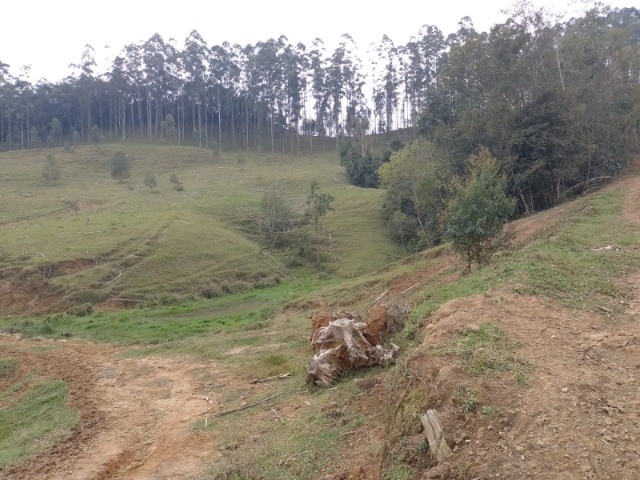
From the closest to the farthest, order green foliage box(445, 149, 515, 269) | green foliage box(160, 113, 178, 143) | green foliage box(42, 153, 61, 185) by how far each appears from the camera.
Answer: green foliage box(445, 149, 515, 269), green foliage box(42, 153, 61, 185), green foliage box(160, 113, 178, 143)

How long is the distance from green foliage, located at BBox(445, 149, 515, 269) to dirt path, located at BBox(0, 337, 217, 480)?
352 inches

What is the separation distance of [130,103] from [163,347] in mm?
87249

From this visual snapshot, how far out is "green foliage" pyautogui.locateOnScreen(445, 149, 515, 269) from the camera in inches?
652

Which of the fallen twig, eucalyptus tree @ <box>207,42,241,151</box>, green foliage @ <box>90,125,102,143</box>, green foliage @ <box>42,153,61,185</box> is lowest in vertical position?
the fallen twig

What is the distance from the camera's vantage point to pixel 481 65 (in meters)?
32.6

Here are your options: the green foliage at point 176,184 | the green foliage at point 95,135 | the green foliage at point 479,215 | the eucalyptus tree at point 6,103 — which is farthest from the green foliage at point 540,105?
the eucalyptus tree at point 6,103

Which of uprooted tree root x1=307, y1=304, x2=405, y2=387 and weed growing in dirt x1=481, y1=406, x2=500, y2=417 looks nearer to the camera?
weed growing in dirt x1=481, y1=406, x2=500, y2=417

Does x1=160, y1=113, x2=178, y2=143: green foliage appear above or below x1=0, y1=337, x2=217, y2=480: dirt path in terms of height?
above

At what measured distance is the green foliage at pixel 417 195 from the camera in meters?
36.9

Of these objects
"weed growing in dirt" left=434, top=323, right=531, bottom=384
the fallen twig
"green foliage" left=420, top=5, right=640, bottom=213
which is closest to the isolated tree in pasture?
"green foliage" left=420, top=5, right=640, bottom=213

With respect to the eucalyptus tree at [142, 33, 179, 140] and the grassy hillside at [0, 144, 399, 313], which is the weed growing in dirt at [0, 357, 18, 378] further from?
the eucalyptus tree at [142, 33, 179, 140]

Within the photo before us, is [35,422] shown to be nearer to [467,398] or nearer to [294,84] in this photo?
[467,398]

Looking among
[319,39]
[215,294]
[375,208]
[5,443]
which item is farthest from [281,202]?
[319,39]

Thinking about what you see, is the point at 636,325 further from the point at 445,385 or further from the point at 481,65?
the point at 481,65
